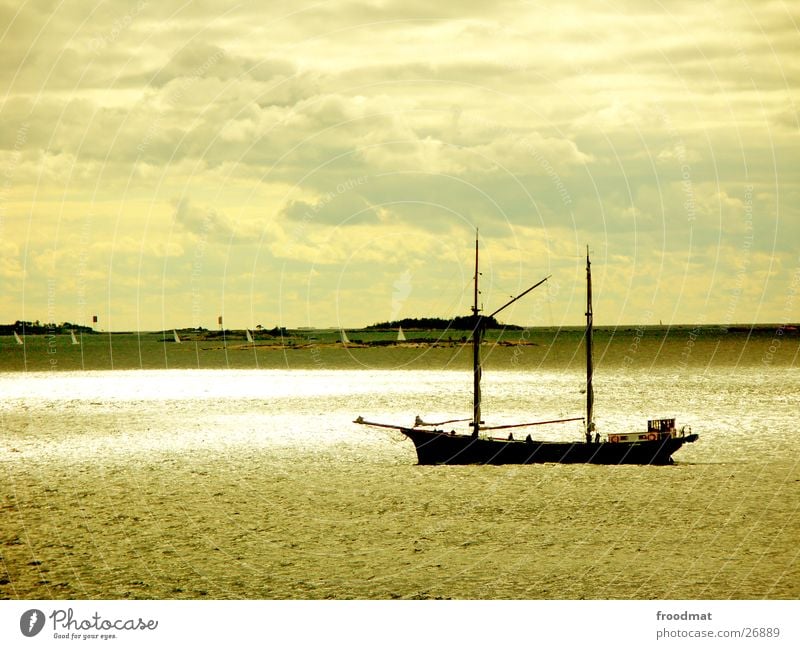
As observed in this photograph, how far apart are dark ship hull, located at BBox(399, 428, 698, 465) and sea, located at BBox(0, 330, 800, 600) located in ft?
3.62

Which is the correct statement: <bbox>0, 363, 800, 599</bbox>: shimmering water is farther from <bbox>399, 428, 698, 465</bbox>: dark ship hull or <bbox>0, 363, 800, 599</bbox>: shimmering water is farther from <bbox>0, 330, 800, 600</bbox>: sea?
<bbox>399, 428, 698, 465</bbox>: dark ship hull

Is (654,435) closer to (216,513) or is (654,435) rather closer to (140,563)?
(216,513)

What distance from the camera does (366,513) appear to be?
3422cm

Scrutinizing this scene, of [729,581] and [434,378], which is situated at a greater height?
[434,378]

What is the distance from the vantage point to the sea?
25.5 meters

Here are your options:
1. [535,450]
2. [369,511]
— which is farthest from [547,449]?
[369,511]

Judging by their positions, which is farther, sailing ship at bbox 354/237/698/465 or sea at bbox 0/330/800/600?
sailing ship at bbox 354/237/698/465

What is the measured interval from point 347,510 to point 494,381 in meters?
74.5

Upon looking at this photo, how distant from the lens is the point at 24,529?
3148 cm

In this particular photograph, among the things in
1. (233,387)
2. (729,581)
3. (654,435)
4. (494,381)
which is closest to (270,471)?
(654,435)

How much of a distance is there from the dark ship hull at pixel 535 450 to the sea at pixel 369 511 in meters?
1.10

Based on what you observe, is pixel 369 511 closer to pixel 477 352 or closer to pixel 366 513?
pixel 366 513

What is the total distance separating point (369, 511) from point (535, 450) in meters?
13.8

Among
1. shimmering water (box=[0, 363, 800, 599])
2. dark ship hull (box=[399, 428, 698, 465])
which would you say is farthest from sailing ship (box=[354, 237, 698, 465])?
shimmering water (box=[0, 363, 800, 599])
